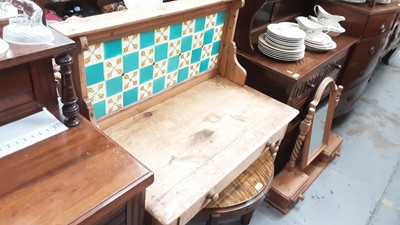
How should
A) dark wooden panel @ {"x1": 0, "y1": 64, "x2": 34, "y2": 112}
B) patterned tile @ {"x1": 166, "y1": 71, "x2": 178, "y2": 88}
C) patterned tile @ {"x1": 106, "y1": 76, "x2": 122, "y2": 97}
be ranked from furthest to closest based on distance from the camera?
patterned tile @ {"x1": 166, "y1": 71, "x2": 178, "y2": 88} < patterned tile @ {"x1": 106, "y1": 76, "x2": 122, "y2": 97} < dark wooden panel @ {"x1": 0, "y1": 64, "x2": 34, "y2": 112}

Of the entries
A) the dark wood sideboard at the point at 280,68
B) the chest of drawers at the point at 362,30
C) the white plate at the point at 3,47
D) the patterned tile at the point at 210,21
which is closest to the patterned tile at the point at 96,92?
the white plate at the point at 3,47

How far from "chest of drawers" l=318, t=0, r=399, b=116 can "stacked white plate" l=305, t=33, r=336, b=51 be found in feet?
1.14

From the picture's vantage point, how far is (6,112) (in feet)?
2.34

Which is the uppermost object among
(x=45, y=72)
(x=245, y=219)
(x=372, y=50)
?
(x=45, y=72)

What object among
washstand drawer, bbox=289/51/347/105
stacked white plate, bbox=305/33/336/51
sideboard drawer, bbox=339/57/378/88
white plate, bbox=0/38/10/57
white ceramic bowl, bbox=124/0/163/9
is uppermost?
white plate, bbox=0/38/10/57

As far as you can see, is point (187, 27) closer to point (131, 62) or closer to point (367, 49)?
point (131, 62)

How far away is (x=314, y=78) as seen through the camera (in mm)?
1615

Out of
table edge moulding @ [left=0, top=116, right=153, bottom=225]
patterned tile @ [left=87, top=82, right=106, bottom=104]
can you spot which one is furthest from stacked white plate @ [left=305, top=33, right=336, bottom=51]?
table edge moulding @ [left=0, top=116, right=153, bottom=225]

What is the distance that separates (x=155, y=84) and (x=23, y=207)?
0.67 metres

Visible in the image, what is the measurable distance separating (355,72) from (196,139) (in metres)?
1.54

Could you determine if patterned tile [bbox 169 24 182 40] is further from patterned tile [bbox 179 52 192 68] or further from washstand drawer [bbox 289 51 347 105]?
washstand drawer [bbox 289 51 347 105]

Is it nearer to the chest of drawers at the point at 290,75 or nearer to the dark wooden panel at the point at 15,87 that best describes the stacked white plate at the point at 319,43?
the chest of drawers at the point at 290,75

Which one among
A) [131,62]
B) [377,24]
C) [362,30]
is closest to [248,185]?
[131,62]

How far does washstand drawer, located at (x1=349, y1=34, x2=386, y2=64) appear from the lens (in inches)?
78.8
